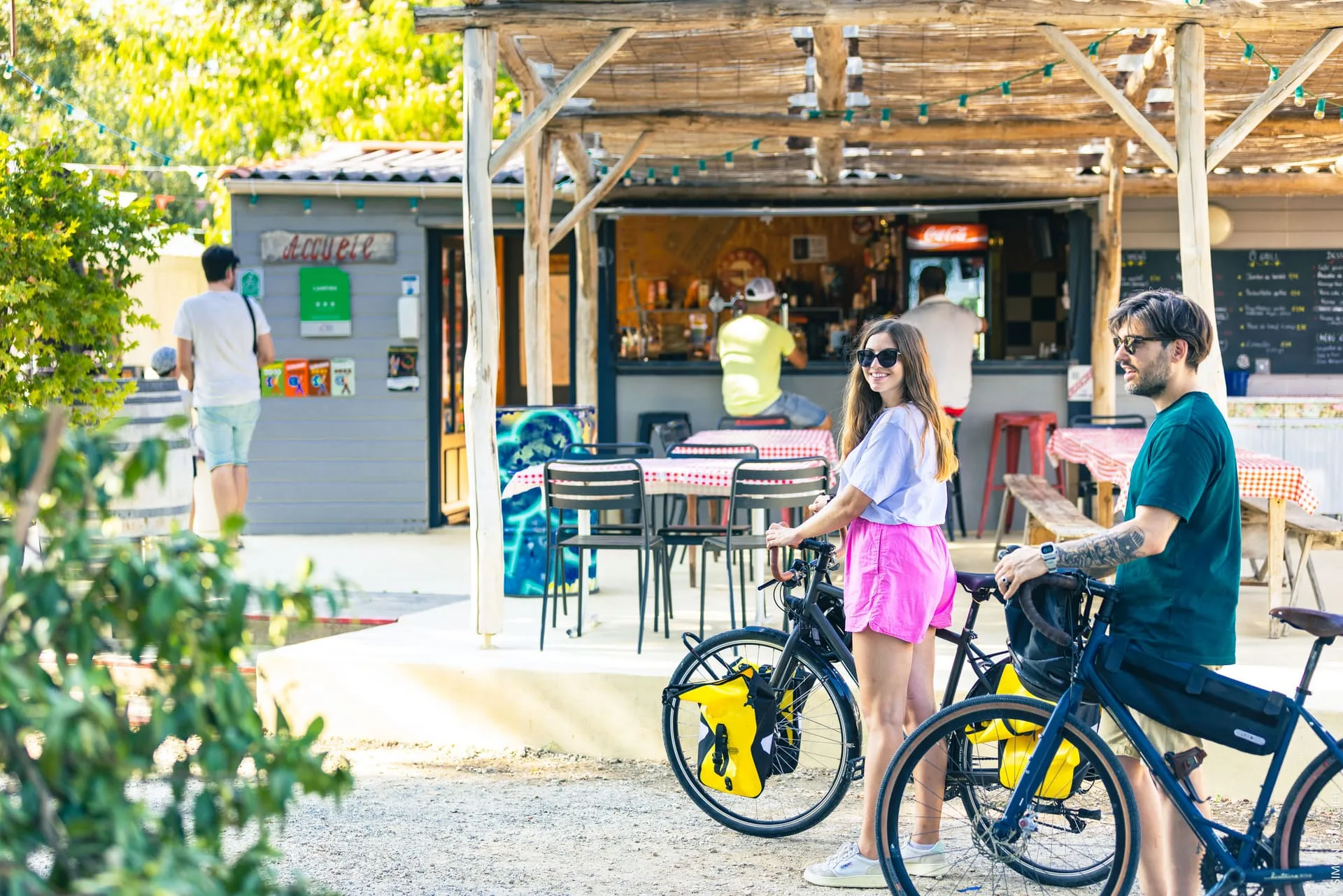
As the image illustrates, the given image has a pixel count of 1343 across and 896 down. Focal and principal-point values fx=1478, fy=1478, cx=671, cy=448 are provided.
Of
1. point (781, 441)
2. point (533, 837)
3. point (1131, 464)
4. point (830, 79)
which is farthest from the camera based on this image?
point (781, 441)

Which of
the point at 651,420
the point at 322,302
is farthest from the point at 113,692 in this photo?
the point at 322,302

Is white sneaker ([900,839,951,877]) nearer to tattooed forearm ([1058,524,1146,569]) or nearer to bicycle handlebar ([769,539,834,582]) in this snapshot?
bicycle handlebar ([769,539,834,582])

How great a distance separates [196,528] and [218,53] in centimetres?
817

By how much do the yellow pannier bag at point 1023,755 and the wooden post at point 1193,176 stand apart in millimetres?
2555

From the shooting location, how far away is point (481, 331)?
19.0ft

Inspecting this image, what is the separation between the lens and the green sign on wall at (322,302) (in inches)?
399

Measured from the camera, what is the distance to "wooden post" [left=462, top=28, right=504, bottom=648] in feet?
18.8

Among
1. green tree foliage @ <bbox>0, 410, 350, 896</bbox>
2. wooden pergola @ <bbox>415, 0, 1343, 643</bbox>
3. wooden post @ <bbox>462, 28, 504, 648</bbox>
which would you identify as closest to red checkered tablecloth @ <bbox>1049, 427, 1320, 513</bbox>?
wooden pergola @ <bbox>415, 0, 1343, 643</bbox>

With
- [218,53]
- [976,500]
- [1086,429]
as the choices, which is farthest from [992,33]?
[218,53]

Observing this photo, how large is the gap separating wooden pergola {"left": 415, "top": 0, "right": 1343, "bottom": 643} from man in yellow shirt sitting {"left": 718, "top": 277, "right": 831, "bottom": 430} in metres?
1.08

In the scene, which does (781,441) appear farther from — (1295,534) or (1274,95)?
(1274,95)

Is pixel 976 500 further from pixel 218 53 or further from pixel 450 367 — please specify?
pixel 218 53

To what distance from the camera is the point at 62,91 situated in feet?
91.1

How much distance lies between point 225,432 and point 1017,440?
522 cm
